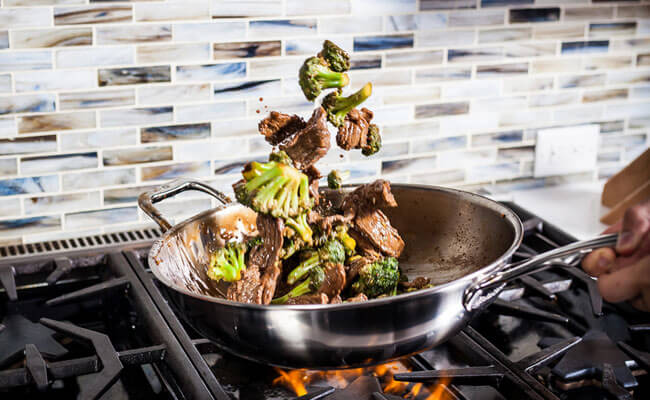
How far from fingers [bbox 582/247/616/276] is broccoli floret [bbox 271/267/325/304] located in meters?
0.36

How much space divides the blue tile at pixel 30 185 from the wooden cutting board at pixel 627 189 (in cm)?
121

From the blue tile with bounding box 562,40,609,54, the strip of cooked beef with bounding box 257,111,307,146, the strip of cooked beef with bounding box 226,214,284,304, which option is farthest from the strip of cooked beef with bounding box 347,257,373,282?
the blue tile with bounding box 562,40,609,54

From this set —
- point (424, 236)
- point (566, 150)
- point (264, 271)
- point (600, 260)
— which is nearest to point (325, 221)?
point (264, 271)

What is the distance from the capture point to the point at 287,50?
149 cm

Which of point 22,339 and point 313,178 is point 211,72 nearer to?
point 313,178

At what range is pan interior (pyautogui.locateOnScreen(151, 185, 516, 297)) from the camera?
1.02m

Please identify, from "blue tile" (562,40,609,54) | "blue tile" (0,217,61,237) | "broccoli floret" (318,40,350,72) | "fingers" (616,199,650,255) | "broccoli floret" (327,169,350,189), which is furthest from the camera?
"blue tile" (562,40,609,54)

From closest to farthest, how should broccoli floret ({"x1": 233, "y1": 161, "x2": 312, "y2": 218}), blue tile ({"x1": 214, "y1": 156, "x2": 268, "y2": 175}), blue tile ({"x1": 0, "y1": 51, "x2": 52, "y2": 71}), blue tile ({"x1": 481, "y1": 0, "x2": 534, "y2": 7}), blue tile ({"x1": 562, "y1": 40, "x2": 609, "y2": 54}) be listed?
broccoli floret ({"x1": 233, "y1": 161, "x2": 312, "y2": 218}), blue tile ({"x1": 0, "y1": 51, "x2": 52, "y2": 71}), blue tile ({"x1": 214, "y1": 156, "x2": 268, "y2": 175}), blue tile ({"x1": 481, "y1": 0, "x2": 534, "y2": 7}), blue tile ({"x1": 562, "y1": 40, "x2": 609, "y2": 54})

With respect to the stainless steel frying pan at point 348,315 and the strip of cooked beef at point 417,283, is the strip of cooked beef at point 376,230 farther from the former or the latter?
the stainless steel frying pan at point 348,315

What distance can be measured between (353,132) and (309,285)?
234 millimetres

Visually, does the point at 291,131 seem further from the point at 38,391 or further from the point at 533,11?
the point at 533,11

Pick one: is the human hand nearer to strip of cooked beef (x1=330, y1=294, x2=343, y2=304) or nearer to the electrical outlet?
strip of cooked beef (x1=330, y1=294, x2=343, y2=304)

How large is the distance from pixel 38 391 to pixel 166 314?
0.78ft

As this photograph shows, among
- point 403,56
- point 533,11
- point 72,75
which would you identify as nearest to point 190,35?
point 72,75
